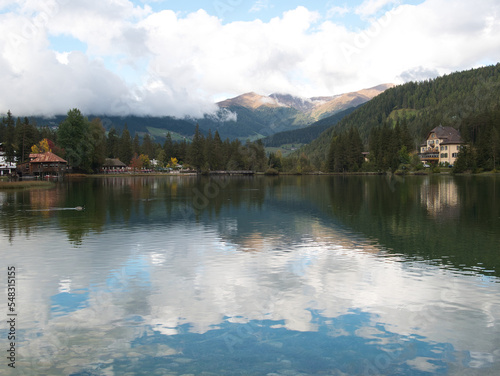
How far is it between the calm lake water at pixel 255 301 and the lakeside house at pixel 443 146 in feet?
575

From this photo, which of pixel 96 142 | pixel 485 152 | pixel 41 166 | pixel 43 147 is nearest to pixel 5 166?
pixel 43 147

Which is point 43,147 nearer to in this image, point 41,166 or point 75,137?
point 75,137

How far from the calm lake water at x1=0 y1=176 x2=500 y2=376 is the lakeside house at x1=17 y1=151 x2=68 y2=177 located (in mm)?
118356

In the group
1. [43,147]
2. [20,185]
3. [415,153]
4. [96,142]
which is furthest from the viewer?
[415,153]

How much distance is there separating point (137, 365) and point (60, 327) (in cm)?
414

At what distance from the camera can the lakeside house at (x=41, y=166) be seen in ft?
448

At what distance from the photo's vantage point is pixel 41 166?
448 ft

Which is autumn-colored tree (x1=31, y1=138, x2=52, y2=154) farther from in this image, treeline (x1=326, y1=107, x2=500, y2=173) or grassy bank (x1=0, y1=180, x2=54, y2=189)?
treeline (x1=326, y1=107, x2=500, y2=173)

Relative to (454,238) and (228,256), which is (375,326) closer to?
(228,256)

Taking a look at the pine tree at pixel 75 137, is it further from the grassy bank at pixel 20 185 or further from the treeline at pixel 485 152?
the treeline at pixel 485 152

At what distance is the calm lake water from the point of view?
11289 mm

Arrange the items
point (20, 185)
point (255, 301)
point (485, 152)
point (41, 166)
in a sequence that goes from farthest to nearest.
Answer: point (485, 152)
point (41, 166)
point (20, 185)
point (255, 301)

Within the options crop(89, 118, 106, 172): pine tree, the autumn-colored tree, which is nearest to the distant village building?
the autumn-colored tree

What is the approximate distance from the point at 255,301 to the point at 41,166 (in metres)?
141
